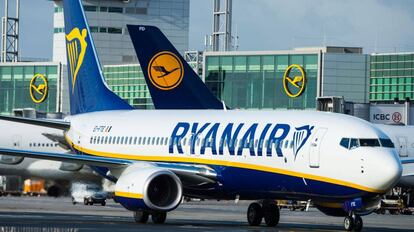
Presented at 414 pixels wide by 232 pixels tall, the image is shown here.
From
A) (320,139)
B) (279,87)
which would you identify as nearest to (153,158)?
(320,139)

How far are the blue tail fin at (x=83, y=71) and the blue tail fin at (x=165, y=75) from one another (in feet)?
47.3

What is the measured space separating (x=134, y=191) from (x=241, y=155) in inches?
169

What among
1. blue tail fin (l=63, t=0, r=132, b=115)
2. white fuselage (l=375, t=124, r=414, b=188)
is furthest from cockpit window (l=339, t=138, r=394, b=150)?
white fuselage (l=375, t=124, r=414, b=188)

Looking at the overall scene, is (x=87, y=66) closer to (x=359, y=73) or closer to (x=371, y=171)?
(x=371, y=171)

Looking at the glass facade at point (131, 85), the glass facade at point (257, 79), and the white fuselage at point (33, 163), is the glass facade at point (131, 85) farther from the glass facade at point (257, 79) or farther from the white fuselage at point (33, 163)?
the white fuselage at point (33, 163)

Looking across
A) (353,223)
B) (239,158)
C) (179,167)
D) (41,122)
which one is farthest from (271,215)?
(41,122)

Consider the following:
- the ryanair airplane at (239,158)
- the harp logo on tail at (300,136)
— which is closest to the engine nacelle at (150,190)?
the ryanair airplane at (239,158)

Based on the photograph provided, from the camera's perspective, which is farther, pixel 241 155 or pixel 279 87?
pixel 279 87

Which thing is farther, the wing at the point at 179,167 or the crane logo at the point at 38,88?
the crane logo at the point at 38,88

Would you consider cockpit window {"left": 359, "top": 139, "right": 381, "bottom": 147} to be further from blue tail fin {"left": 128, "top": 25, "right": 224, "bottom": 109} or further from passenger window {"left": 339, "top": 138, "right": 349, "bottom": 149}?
blue tail fin {"left": 128, "top": 25, "right": 224, "bottom": 109}

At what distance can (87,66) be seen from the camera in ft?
187

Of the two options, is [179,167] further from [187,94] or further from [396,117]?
[396,117]

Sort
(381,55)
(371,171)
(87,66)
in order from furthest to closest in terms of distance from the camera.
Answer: (381,55) < (87,66) < (371,171)

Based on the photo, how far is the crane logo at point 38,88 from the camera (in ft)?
412
